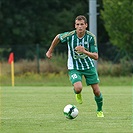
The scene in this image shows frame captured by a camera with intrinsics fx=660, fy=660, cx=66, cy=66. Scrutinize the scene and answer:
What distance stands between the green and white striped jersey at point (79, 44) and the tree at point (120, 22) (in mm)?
25615

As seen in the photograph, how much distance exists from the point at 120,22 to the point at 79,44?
26.2m

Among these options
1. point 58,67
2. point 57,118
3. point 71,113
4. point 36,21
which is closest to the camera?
point 71,113

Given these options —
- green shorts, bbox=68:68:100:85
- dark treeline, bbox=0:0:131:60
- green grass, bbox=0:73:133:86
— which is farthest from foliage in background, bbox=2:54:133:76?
green shorts, bbox=68:68:100:85

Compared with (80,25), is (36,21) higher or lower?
higher

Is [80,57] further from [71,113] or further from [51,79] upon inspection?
[51,79]

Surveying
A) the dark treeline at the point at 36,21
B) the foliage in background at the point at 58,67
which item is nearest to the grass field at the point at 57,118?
the foliage in background at the point at 58,67

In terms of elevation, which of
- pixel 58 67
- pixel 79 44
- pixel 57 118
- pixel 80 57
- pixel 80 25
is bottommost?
pixel 57 118

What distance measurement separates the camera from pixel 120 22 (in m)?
39.6

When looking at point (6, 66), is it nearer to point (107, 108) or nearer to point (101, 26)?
point (101, 26)

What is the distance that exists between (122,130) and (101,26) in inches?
1903

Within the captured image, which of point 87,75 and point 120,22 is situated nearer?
point 87,75

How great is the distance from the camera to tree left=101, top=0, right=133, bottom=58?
128 ft

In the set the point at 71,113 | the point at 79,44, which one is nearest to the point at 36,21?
the point at 79,44

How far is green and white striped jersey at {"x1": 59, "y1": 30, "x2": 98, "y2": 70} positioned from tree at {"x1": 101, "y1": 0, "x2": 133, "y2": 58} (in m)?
25.6
